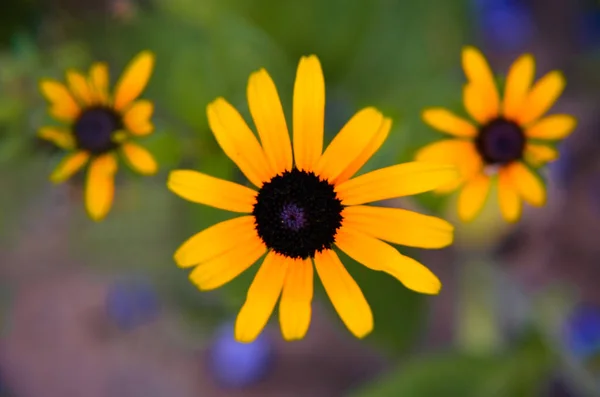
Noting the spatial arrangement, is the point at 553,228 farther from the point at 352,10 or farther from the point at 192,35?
the point at 192,35

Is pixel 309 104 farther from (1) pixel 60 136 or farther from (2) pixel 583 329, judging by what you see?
(2) pixel 583 329

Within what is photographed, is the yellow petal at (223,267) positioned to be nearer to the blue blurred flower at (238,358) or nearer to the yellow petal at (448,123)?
the yellow petal at (448,123)

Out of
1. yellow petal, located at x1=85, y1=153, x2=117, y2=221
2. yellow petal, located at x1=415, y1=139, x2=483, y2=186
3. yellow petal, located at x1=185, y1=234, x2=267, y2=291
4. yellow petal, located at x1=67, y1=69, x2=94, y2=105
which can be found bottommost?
yellow petal, located at x1=185, y1=234, x2=267, y2=291

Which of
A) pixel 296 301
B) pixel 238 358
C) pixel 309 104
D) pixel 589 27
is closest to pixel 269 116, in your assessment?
pixel 309 104

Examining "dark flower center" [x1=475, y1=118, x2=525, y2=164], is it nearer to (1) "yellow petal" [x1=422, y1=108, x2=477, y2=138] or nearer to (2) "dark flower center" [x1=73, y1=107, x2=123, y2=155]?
(1) "yellow petal" [x1=422, y1=108, x2=477, y2=138]

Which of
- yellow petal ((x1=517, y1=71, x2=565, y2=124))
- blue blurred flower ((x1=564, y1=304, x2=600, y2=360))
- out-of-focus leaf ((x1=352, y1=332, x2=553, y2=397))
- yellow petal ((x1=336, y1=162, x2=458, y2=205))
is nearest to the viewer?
yellow petal ((x1=336, y1=162, x2=458, y2=205))

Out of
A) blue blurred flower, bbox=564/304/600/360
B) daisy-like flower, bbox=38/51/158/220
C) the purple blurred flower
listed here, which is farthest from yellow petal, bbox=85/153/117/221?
the purple blurred flower

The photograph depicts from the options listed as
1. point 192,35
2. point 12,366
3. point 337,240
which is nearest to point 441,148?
point 337,240
